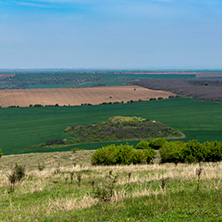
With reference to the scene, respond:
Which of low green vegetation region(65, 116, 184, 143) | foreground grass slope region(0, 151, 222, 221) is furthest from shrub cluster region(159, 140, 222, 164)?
low green vegetation region(65, 116, 184, 143)

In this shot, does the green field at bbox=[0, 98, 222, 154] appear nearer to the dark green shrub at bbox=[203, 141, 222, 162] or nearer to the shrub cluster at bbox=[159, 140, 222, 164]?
the shrub cluster at bbox=[159, 140, 222, 164]

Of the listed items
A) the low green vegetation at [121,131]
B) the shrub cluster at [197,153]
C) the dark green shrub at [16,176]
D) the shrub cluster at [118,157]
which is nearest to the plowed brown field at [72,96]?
the low green vegetation at [121,131]

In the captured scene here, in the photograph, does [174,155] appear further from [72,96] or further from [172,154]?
[72,96]

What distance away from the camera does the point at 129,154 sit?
32.3 m

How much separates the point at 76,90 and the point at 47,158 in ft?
389

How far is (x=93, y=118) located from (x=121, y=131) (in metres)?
20.4

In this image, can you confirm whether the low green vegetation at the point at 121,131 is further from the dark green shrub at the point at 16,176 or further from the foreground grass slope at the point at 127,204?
the foreground grass slope at the point at 127,204

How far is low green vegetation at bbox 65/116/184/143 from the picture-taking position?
244ft

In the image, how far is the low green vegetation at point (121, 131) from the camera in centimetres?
7438

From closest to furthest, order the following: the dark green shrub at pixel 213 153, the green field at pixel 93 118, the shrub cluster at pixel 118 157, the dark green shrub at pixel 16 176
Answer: the dark green shrub at pixel 16 176, the shrub cluster at pixel 118 157, the dark green shrub at pixel 213 153, the green field at pixel 93 118

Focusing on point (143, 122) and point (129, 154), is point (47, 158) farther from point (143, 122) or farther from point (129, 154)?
point (143, 122)

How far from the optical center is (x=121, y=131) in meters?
77.9

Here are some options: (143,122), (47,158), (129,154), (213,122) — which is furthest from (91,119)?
(129,154)

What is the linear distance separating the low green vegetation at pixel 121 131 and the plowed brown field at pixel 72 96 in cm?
4418
